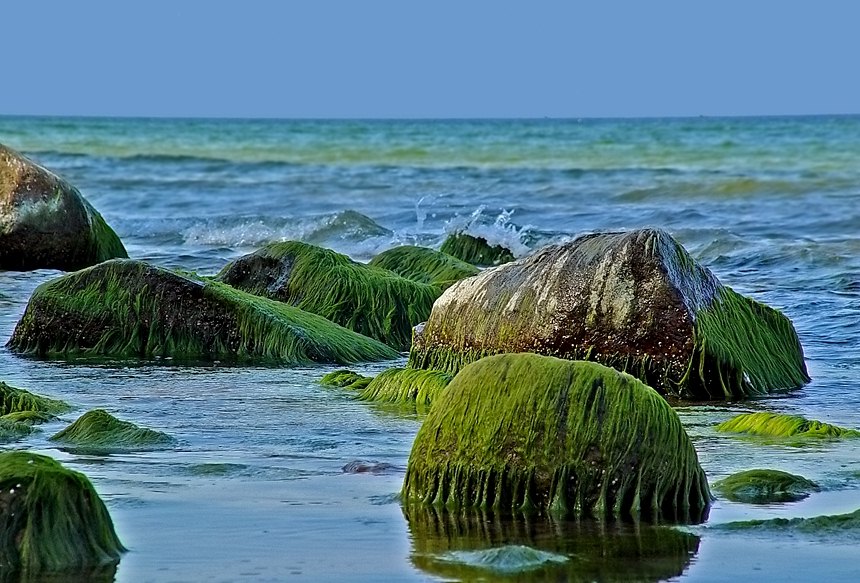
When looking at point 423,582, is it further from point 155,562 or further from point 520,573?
point 155,562

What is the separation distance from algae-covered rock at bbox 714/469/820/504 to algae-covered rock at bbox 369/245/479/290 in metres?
6.19

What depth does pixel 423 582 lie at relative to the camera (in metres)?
4.12

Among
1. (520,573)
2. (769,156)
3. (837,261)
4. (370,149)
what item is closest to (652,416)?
(520,573)

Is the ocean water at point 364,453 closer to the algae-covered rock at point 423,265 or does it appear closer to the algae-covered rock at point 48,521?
the algae-covered rock at point 48,521

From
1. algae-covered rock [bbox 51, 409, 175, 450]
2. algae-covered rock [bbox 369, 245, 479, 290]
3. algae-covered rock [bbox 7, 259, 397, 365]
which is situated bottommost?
algae-covered rock [bbox 51, 409, 175, 450]

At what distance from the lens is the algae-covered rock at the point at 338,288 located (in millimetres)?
10148

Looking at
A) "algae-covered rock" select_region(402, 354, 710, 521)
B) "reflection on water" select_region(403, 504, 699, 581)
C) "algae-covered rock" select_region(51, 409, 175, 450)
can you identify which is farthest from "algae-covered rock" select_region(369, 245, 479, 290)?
"reflection on water" select_region(403, 504, 699, 581)

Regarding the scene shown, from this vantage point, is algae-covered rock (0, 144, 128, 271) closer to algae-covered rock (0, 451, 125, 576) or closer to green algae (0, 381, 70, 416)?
green algae (0, 381, 70, 416)

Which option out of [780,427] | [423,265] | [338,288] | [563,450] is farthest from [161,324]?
[563,450]

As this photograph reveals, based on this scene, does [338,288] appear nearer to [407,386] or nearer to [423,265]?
[423,265]

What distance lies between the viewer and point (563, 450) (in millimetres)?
4977

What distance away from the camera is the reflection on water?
423 cm

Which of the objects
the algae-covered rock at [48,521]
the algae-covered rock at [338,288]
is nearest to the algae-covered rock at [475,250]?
the algae-covered rock at [338,288]

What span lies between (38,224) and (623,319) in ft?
23.6
